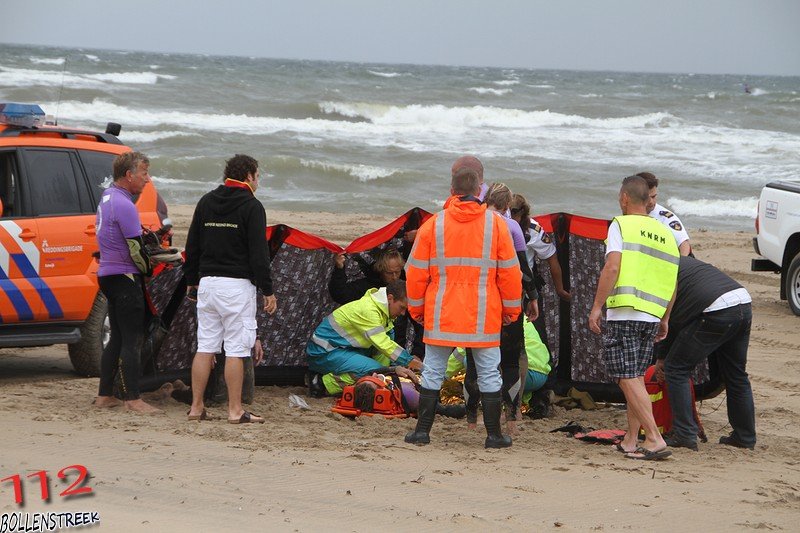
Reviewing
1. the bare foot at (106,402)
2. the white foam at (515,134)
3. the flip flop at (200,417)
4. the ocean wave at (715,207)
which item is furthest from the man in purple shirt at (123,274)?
the white foam at (515,134)

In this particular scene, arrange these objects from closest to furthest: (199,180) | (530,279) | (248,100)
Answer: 1. (530,279)
2. (199,180)
3. (248,100)

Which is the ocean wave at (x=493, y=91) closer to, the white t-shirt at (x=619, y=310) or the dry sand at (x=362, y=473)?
the dry sand at (x=362, y=473)

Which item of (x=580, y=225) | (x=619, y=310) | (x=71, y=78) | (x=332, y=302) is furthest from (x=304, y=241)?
(x=71, y=78)

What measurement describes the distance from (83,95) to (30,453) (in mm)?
34160

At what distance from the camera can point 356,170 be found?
22.7 metres

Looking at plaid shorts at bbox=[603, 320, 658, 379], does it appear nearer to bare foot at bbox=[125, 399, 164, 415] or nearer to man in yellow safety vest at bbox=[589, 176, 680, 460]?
man in yellow safety vest at bbox=[589, 176, 680, 460]

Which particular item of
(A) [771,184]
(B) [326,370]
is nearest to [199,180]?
(A) [771,184]

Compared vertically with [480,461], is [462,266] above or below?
above

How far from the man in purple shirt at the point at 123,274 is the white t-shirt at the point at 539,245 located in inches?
99.5

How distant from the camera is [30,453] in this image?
549 cm

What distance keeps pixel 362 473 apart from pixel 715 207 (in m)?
16.6

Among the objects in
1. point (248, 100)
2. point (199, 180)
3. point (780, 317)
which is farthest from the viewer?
point (248, 100)

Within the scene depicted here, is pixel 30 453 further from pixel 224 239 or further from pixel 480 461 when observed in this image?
pixel 480 461

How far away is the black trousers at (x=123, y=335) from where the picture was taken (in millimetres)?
6586
